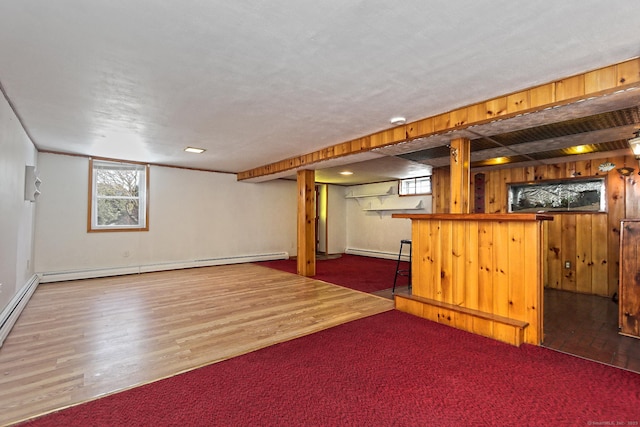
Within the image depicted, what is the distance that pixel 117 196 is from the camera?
5863 mm

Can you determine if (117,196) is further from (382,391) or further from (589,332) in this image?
(589,332)

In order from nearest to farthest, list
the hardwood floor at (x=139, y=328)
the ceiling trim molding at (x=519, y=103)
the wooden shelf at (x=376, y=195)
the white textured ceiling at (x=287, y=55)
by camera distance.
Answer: the white textured ceiling at (x=287, y=55), the hardwood floor at (x=139, y=328), the ceiling trim molding at (x=519, y=103), the wooden shelf at (x=376, y=195)

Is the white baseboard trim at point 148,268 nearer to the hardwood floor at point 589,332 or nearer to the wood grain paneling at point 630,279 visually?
the hardwood floor at point 589,332

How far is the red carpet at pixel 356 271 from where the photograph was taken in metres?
5.05

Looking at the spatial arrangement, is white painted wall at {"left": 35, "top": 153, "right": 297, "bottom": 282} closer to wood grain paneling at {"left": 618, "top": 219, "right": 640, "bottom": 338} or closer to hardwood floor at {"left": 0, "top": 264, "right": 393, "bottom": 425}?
hardwood floor at {"left": 0, "top": 264, "right": 393, "bottom": 425}

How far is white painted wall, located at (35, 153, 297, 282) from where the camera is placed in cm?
516

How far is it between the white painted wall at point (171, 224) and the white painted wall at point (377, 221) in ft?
6.63

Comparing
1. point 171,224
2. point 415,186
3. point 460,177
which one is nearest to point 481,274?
point 460,177

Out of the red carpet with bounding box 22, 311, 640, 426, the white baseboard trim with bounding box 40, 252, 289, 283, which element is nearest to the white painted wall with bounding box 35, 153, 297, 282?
the white baseboard trim with bounding box 40, 252, 289, 283

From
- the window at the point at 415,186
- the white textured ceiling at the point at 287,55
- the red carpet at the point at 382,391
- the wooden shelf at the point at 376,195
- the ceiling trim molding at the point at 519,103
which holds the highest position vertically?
the white textured ceiling at the point at 287,55

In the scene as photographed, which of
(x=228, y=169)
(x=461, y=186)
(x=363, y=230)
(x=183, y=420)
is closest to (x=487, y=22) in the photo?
(x=461, y=186)

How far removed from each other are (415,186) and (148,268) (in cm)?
637

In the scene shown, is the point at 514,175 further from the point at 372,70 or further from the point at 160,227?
the point at 160,227

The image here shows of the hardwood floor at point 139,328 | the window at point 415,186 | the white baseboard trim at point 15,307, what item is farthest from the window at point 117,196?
the window at point 415,186
